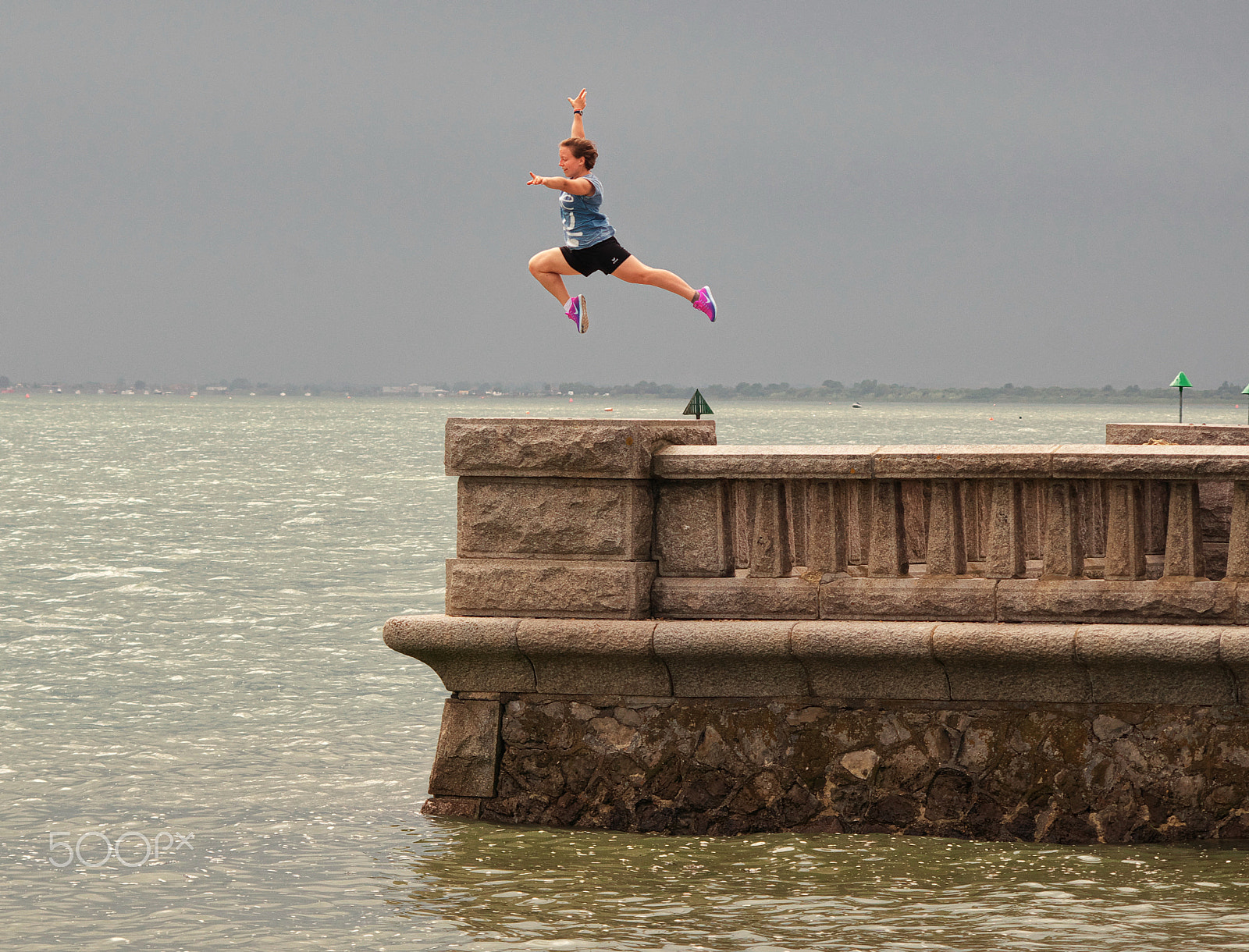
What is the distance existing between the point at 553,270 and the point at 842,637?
8.57 feet

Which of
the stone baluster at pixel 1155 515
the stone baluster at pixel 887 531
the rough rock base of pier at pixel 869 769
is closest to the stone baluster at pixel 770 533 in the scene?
the stone baluster at pixel 887 531

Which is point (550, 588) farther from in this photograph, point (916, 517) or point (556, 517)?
point (916, 517)

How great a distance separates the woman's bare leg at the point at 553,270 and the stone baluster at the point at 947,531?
2.33m

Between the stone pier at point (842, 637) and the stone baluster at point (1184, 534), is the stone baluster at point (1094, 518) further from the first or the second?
the stone baluster at point (1184, 534)

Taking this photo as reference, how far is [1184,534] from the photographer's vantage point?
8.17m

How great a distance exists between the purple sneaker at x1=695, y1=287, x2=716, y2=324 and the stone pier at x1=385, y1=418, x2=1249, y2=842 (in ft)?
2.42

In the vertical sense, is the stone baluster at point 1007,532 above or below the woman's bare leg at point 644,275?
below

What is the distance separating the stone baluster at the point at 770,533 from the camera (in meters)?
8.64

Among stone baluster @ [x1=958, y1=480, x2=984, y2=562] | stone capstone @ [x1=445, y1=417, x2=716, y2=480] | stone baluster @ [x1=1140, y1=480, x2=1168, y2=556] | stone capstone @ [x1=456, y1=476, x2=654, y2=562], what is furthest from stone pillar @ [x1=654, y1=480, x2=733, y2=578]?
stone baluster @ [x1=1140, y1=480, x2=1168, y2=556]

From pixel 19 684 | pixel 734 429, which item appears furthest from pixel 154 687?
pixel 734 429

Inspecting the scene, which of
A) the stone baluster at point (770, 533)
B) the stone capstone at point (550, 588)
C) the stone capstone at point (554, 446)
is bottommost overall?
the stone capstone at point (550, 588)

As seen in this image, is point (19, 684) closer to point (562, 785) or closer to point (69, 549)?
point (562, 785)

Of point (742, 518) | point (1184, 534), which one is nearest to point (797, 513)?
point (742, 518)

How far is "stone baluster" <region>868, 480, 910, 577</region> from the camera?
8516 mm
